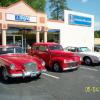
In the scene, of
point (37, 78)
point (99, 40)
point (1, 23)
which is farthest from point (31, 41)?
point (99, 40)

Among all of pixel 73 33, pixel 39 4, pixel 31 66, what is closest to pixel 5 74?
pixel 31 66

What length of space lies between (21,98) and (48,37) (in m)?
18.5

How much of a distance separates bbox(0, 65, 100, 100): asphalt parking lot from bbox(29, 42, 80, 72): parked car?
155 centimetres

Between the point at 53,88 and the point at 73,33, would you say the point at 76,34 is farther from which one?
the point at 53,88

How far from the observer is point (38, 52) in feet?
48.2

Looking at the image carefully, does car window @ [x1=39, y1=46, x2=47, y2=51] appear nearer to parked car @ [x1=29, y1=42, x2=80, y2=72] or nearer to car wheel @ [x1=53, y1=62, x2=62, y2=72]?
parked car @ [x1=29, y1=42, x2=80, y2=72]

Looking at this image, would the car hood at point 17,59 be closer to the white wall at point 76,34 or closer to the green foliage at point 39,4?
the white wall at point 76,34

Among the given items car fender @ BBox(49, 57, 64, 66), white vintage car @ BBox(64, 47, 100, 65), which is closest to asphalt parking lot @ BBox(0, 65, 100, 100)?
car fender @ BBox(49, 57, 64, 66)

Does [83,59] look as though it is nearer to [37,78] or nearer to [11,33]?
[37,78]

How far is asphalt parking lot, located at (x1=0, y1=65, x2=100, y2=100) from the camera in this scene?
8.09m

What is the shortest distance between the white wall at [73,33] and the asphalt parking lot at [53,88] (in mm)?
14872

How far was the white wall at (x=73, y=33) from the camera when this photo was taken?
86.8 ft

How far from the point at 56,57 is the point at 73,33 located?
48.3 ft

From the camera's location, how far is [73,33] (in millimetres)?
27859
